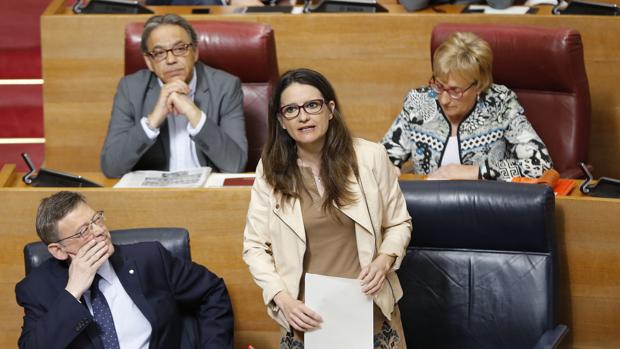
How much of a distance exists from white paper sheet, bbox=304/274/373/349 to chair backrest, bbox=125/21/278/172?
1.24 m

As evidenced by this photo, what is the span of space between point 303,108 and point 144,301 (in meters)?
0.51

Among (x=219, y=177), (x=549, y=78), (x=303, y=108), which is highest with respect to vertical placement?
(x=303, y=108)

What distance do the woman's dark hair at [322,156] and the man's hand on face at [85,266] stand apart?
1.21 ft

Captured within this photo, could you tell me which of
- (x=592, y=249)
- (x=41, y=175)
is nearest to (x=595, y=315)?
(x=592, y=249)

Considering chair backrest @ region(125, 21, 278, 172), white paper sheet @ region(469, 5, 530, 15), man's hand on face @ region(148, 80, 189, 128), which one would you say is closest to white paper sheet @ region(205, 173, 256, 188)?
man's hand on face @ region(148, 80, 189, 128)

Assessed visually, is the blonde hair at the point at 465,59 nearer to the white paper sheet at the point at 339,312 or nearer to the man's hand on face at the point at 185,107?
the man's hand on face at the point at 185,107

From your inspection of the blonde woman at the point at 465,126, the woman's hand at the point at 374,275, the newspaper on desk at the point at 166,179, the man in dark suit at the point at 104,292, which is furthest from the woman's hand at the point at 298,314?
the blonde woman at the point at 465,126

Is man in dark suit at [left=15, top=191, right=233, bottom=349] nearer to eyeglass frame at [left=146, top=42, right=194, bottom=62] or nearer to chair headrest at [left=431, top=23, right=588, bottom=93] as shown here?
eyeglass frame at [left=146, top=42, right=194, bottom=62]

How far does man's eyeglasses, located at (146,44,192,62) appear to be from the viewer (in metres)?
2.93

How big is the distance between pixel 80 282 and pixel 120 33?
4.96 feet

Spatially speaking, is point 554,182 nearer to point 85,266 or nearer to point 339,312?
point 339,312

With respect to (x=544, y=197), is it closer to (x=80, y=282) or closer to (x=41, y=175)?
(x=80, y=282)

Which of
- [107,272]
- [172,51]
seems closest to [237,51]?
[172,51]

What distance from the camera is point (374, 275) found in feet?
6.56
